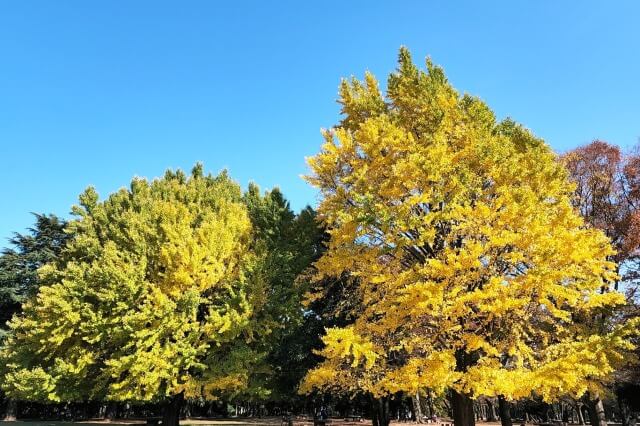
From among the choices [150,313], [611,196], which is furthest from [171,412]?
[611,196]

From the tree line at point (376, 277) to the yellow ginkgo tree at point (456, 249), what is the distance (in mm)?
71

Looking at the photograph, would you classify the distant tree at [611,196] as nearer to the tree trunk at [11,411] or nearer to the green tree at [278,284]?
the green tree at [278,284]

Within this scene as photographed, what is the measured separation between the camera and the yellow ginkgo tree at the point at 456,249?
10695mm

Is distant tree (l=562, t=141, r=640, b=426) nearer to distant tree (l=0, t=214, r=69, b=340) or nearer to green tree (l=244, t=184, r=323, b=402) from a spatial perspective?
green tree (l=244, t=184, r=323, b=402)

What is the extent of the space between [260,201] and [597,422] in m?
20.9

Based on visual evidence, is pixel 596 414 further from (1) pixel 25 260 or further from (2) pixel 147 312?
(1) pixel 25 260

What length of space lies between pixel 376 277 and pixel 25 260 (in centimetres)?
4175

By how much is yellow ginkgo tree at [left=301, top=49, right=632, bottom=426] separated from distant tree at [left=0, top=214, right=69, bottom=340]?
33.9 metres

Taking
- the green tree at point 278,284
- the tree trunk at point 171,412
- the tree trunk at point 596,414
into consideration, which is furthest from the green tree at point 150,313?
the tree trunk at point 596,414

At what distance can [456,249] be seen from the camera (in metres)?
11.6

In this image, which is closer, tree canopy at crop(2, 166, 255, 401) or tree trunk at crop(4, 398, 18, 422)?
tree canopy at crop(2, 166, 255, 401)

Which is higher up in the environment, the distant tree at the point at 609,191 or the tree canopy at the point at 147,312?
the distant tree at the point at 609,191

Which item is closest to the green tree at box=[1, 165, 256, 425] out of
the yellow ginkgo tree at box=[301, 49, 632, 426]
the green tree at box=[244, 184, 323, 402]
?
the green tree at box=[244, 184, 323, 402]

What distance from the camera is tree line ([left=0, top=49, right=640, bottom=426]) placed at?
11.1 m
